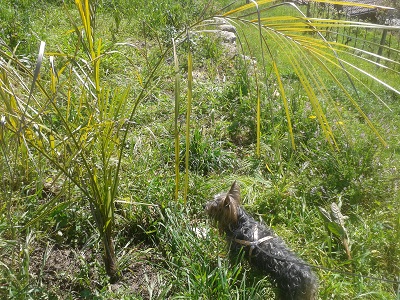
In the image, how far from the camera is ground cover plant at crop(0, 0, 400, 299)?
1474 mm

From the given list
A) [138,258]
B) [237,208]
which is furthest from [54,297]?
[237,208]

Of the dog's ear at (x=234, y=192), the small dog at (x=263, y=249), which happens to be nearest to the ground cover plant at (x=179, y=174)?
the small dog at (x=263, y=249)

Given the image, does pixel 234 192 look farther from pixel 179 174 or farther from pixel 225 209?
pixel 179 174

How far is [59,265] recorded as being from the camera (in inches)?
79.6

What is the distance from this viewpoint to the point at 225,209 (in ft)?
6.58

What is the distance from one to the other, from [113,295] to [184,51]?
10.8 ft

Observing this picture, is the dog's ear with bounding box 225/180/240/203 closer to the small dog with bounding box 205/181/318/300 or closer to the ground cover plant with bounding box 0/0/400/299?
the small dog with bounding box 205/181/318/300

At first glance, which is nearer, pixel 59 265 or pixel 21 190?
pixel 59 265

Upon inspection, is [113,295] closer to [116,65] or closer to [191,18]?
[116,65]

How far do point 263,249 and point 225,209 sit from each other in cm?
25

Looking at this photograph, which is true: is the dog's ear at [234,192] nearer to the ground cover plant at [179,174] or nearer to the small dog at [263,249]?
the small dog at [263,249]

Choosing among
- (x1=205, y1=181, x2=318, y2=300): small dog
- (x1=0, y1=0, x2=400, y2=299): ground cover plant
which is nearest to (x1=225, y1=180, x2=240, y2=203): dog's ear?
(x1=205, y1=181, x2=318, y2=300): small dog

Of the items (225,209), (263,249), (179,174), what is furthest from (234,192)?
(179,174)

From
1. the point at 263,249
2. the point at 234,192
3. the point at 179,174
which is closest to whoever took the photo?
the point at 263,249
